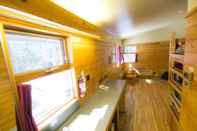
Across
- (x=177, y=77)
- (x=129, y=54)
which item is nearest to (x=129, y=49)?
(x=129, y=54)

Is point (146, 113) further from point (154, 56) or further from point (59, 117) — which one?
point (154, 56)

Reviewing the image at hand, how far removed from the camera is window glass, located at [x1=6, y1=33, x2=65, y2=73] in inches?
38.9

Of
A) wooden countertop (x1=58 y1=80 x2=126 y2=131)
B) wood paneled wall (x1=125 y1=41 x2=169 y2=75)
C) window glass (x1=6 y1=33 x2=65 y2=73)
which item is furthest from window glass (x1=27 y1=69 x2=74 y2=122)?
wood paneled wall (x1=125 y1=41 x2=169 y2=75)

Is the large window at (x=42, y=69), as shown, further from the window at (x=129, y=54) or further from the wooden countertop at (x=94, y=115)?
the window at (x=129, y=54)


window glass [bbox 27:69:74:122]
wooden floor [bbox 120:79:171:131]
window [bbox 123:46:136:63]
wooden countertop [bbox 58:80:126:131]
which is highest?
window [bbox 123:46:136:63]

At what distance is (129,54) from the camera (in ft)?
23.2

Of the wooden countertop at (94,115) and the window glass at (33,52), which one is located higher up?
the window glass at (33,52)

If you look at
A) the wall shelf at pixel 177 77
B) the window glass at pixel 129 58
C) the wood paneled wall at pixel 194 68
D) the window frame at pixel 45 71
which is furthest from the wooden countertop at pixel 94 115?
the window glass at pixel 129 58

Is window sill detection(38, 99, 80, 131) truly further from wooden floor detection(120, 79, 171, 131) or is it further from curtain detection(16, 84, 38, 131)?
wooden floor detection(120, 79, 171, 131)

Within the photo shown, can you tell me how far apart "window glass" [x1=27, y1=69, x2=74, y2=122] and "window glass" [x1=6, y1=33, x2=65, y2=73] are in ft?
0.52

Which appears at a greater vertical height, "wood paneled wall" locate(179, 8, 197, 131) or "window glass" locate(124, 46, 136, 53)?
"window glass" locate(124, 46, 136, 53)

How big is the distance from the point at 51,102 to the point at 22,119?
70 cm

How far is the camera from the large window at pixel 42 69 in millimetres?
1007

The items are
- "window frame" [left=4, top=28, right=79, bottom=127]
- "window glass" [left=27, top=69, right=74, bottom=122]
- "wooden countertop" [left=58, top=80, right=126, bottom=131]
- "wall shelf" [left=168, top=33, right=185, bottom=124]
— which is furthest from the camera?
"wall shelf" [left=168, top=33, right=185, bottom=124]
